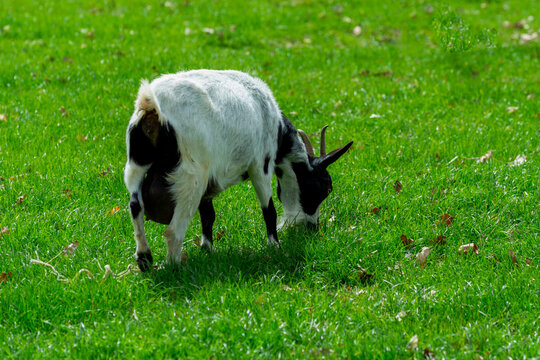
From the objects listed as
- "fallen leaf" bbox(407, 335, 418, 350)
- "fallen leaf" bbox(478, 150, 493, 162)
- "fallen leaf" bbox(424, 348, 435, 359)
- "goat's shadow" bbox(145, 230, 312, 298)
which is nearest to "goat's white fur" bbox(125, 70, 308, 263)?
"goat's shadow" bbox(145, 230, 312, 298)

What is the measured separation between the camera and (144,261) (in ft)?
15.1

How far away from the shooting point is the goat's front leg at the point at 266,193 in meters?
5.06

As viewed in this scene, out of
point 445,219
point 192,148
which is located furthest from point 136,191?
point 445,219

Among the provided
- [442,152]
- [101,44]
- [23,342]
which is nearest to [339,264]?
[23,342]

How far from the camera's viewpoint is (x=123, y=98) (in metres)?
8.62

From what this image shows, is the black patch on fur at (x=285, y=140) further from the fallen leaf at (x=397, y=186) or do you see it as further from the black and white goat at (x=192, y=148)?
the fallen leaf at (x=397, y=186)

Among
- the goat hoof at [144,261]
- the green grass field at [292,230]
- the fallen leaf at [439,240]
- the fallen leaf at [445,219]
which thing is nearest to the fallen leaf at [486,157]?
the green grass field at [292,230]

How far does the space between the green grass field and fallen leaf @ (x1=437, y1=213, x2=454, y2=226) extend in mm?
29

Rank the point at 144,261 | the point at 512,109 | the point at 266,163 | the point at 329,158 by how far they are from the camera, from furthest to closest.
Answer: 1. the point at 512,109
2. the point at 329,158
3. the point at 266,163
4. the point at 144,261

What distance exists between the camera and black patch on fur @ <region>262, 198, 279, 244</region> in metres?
5.26

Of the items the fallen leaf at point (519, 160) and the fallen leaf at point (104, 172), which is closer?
the fallen leaf at point (104, 172)

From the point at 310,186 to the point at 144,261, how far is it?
5.78 ft

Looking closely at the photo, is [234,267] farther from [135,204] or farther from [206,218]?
[135,204]

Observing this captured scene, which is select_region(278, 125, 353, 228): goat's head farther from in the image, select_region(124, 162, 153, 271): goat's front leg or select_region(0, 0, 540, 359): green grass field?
select_region(124, 162, 153, 271): goat's front leg
